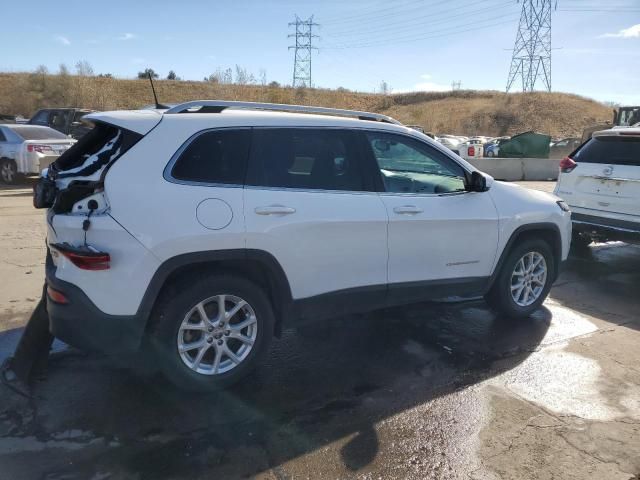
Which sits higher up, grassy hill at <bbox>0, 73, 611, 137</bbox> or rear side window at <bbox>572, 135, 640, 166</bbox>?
grassy hill at <bbox>0, 73, 611, 137</bbox>

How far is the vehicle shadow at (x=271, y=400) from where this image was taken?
10.1ft

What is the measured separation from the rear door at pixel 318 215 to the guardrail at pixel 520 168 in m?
17.4

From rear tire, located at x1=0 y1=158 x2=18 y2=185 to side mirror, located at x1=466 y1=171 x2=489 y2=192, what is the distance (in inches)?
496

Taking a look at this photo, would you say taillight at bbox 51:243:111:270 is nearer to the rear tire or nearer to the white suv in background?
the white suv in background

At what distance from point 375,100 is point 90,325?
78412 mm

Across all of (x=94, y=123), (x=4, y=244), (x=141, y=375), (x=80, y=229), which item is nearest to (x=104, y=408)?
(x=141, y=375)

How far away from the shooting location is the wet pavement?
3.05 m

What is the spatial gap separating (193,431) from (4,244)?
578 centimetres

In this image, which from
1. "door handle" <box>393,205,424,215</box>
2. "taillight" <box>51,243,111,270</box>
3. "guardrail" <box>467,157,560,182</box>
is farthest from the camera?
"guardrail" <box>467,157,560,182</box>

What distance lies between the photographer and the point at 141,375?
3.97m

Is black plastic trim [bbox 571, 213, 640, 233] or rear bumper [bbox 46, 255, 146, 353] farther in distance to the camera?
black plastic trim [bbox 571, 213, 640, 233]

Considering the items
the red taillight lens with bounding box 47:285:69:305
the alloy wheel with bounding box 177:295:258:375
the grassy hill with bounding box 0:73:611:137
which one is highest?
the grassy hill with bounding box 0:73:611:137

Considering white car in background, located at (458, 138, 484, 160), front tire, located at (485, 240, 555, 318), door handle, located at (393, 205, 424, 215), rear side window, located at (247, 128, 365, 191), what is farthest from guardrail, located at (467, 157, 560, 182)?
rear side window, located at (247, 128, 365, 191)

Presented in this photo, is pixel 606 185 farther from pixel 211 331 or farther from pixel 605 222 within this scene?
pixel 211 331
